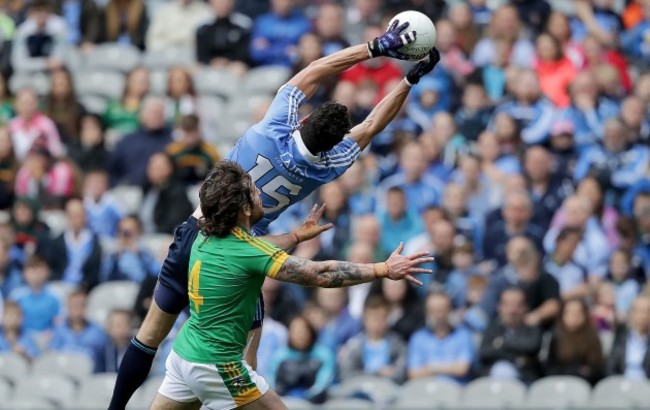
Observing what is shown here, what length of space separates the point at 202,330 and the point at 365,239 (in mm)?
6334

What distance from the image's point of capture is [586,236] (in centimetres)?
1580

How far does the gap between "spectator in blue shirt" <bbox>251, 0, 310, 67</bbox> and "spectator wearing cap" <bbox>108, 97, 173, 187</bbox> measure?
199cm

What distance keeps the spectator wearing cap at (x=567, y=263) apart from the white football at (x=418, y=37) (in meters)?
5.33

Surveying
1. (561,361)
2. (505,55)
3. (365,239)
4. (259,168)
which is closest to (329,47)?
(505,55)

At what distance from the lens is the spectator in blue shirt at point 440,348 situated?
14.6m

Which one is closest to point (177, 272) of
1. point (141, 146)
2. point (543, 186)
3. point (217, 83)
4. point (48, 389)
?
point (48, 389)

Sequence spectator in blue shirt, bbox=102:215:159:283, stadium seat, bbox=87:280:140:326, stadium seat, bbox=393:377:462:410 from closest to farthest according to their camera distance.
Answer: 1. stadium seat, bbox=393:377:462:410
2. stadium seat, bbox=87:280:140:326
3. spectator in blue shirt, bbox=102:215:159:283

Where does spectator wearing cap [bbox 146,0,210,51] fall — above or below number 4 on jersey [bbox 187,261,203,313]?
above

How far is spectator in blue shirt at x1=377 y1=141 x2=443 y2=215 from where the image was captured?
54.7ft

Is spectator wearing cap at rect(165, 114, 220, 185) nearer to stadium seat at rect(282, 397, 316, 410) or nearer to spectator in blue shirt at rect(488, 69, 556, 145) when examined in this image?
spectator in blue shirt at rect(488, 69, 556, 145)

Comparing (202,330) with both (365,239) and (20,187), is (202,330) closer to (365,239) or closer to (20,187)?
(365,239)

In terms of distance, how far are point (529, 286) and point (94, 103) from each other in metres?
6.61

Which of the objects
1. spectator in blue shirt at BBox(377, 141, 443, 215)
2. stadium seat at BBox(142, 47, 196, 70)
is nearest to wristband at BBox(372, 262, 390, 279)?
spectator in blue shirt at BBox(377, 141, 443, 215)

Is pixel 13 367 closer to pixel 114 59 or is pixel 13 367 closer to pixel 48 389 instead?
pixel 48 389
